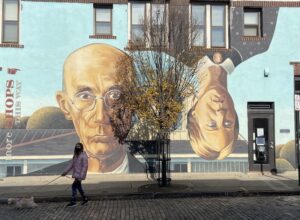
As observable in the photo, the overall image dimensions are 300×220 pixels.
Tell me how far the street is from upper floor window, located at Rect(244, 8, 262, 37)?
775 cm

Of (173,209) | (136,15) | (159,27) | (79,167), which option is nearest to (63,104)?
(136,15)

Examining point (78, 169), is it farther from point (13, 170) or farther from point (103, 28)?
point (103, 28)

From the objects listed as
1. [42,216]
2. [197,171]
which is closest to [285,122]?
[197,171]

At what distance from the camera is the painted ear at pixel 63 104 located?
1595 cm

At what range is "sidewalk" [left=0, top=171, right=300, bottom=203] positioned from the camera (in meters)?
12.4

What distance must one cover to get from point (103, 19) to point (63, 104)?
3.90m

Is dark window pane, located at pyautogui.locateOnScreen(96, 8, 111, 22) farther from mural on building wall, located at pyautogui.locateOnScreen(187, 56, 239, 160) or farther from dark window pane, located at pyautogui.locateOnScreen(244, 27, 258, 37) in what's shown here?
dark window pane, located at pyautogui.locateOnScreen(244, 27, 258, 37)

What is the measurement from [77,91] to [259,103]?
761 cm

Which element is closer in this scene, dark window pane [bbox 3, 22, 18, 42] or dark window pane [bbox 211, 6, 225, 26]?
dark window pane [bbox 3, 22, 18, 42]

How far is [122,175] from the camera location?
15812 millimetres

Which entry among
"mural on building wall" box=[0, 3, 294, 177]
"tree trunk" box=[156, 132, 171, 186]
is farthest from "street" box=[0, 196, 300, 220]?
"mural on building wall" box=[0, 3, 294, 177]

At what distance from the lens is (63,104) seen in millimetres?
15969

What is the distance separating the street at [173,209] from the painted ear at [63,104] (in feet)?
16.5

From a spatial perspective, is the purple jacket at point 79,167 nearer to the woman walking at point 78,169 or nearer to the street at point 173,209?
the woman walking at point 78,169
